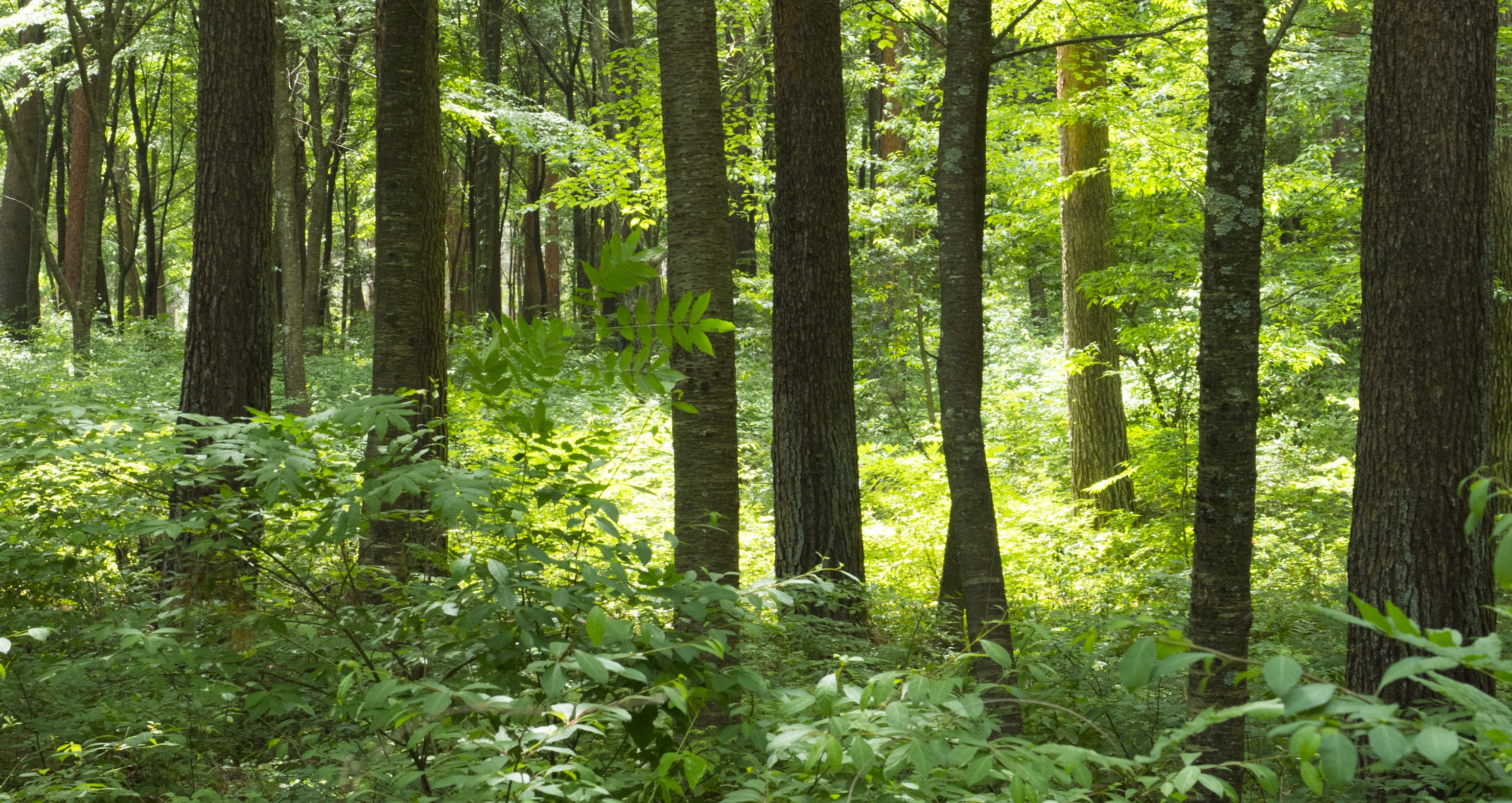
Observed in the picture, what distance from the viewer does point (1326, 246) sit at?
1027cm

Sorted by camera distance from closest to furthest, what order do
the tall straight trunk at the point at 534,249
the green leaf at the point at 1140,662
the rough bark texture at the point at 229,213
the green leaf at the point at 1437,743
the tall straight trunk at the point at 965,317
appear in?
the green leaf at the point at 1437,743
the green leaf at the point at 1140,662
the tall straight trunk at the point at 965,317
the rough bark texture at the point at 229,213
the tall straight trunk at the point at 534,249

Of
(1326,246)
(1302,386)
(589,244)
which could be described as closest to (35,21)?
(589,244)

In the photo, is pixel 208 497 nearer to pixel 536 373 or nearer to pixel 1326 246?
pixel 536 373

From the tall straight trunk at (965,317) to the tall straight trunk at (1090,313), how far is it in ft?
21.0

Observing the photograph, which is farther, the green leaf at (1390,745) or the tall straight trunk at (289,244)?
the tall straight trunk at (289,244)

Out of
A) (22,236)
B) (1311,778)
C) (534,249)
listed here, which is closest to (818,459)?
(1311,778)

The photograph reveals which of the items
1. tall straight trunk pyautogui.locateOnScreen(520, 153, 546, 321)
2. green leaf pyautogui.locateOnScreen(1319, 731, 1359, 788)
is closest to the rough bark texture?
green leaf pyautogui.locateOnScreen(1319, 731, 1359, 788)

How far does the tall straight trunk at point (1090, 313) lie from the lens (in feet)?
36.4

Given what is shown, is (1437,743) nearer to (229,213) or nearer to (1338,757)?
(1338,757)

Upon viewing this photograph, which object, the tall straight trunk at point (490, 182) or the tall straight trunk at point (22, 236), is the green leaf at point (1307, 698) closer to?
the tall straight trunk at point (490, 182)

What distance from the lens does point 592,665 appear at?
1.71m

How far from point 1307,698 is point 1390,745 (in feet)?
0.33

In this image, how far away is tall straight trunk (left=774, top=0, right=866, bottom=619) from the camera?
6.53 metres

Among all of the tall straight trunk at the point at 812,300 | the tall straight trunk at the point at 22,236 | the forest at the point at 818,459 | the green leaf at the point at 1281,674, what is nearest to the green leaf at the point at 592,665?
the forest at the point at 818,459
